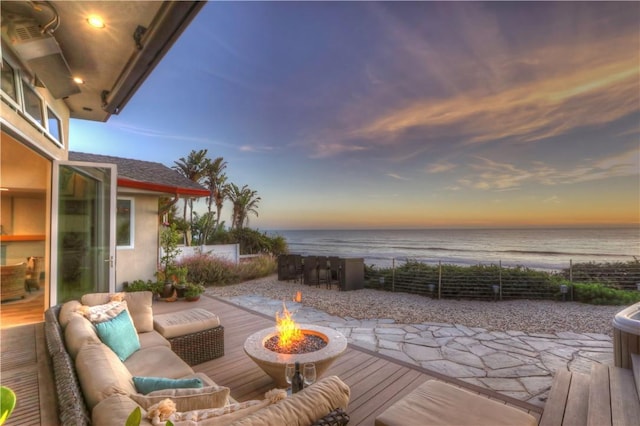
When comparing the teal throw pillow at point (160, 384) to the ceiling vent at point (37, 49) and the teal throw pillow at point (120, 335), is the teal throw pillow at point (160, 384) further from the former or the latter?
the ceiling vent at point (37, 49)

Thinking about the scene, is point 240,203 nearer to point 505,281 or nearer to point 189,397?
point 505,281

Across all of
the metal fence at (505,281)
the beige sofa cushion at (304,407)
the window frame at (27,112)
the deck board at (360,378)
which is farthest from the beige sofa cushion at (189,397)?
the metal fence at (505,281)

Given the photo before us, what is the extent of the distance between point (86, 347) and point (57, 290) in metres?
3.32

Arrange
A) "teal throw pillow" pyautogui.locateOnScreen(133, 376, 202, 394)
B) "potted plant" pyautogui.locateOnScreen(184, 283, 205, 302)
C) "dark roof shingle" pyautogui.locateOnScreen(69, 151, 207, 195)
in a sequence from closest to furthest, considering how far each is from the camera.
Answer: "teal throw pillow" pyautogui.locateOnScreen(133, 376, 202, 394) → "potted plant" pyautogui.locateOnScreen(184, 283, 205, 302) → "dark roof shingle" pyautogui.locateOnScreen(69, 151, 207, 195)

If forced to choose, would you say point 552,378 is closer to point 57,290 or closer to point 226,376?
point 226,376

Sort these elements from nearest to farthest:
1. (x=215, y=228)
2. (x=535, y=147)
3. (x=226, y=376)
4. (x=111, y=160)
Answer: (x=226, y=376) → (x=111, y=160) → (x=535, y=147) → (x=215, y=228)

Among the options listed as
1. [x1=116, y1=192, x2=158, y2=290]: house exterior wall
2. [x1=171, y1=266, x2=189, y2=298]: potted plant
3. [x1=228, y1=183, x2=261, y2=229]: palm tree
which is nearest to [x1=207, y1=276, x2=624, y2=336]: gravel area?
[x1=171, y1=266, x2=189, y2=298]: potted plant

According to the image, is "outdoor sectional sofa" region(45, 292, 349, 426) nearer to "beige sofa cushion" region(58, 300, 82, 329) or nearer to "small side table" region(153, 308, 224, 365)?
"beige sofa cushion" region(58, 300, 82, 329)

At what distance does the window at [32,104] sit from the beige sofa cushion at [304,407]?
13.0 ft

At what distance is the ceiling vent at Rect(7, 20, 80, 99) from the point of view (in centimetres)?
236

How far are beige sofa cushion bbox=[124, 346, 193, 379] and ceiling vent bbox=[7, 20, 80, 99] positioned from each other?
2.72 metres

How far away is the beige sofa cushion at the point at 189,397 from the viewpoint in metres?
1.29

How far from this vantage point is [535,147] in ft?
36.6

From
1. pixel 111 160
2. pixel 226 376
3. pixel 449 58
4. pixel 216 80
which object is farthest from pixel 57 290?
pixel 449 58
